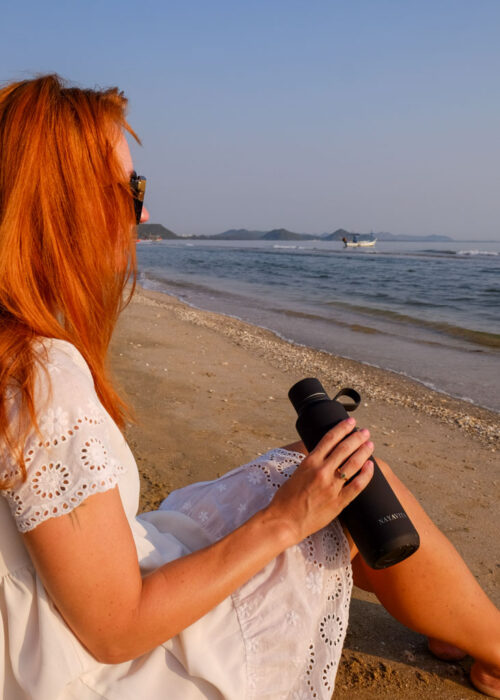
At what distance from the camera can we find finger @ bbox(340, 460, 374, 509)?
4.54 feet

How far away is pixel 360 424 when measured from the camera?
16.7ft

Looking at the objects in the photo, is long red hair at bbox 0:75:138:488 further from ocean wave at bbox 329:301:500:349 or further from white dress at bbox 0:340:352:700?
ocean wave at bbox 329:301:500:349

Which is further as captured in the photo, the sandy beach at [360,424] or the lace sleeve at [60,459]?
the sandy beach at [360,424]

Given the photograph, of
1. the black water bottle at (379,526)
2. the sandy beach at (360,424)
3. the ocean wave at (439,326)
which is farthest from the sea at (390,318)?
the black water bottle at (379,526)

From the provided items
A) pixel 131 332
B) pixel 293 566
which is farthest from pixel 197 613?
pixel 131 332

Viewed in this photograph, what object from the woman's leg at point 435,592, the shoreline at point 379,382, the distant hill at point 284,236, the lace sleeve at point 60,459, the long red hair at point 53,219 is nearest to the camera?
the lace sleeve at point 60,459

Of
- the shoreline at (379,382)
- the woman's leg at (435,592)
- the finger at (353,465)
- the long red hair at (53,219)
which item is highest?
the long red hair at (53,219)

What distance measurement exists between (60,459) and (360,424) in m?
4.23

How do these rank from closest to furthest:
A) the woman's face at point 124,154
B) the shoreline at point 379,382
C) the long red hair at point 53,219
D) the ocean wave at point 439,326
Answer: the long red hair at point 53,219
the woman's face at point 124,154
the shoreline at point 379,382
the ocean wave at point 439,326

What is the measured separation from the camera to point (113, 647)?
1188 millimetres

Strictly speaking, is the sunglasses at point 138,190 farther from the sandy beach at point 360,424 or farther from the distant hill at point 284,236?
the distant hill at point 284,236

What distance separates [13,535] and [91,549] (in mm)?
183

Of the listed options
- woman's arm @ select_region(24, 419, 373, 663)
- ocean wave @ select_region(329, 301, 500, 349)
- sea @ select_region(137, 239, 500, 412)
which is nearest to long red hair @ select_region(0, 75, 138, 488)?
woman's arm @ select_region(24, 419, 373, 663)

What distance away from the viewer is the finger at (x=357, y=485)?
1385 mm
